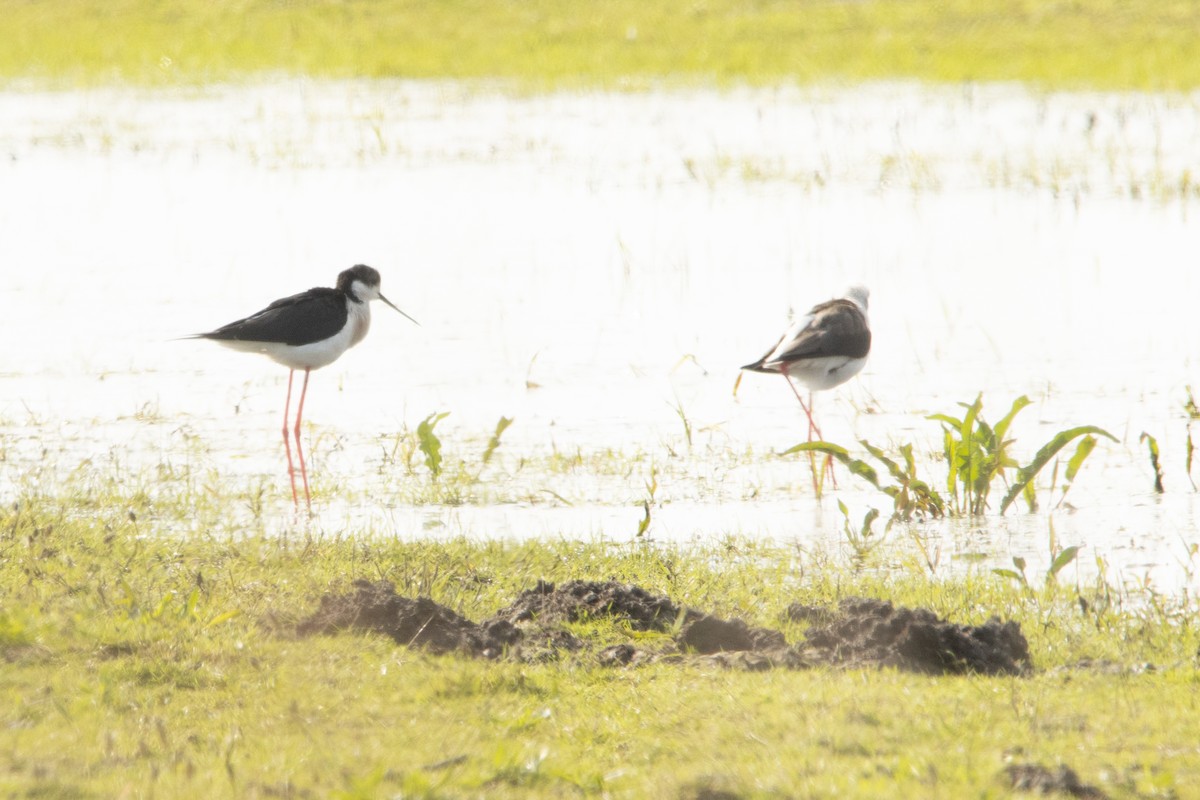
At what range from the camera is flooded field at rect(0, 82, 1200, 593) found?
766 centimetres

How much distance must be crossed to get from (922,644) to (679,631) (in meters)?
0.82

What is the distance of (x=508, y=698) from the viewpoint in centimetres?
470

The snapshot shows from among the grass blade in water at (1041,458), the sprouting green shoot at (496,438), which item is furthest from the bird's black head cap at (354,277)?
the grass blade in water at (1041,458)

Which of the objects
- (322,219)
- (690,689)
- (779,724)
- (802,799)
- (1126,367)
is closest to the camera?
(802,799)

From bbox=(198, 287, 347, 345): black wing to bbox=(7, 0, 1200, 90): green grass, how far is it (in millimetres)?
15872

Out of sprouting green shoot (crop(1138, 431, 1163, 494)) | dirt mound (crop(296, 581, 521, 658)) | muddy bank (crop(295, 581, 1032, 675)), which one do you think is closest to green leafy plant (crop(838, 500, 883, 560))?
muddy bank (crop(295, 581, 1032, 675))

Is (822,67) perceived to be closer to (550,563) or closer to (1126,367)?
(1126,367)

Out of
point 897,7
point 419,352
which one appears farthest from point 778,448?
point 897,7

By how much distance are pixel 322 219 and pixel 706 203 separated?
395 cm

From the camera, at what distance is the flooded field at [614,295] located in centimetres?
766

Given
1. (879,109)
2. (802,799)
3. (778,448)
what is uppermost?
(879,109)

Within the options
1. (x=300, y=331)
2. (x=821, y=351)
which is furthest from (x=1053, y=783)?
(x=300, y=331)

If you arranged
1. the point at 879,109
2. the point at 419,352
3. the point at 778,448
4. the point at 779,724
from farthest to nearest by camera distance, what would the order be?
the point at 879,109 → the point at 419,352 → the point at 778,448 → the point at 779,724

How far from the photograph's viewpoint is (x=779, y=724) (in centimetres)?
436
